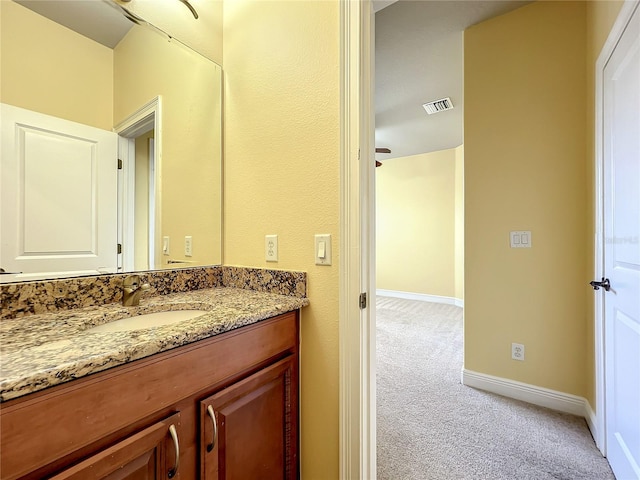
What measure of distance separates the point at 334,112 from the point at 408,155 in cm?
473

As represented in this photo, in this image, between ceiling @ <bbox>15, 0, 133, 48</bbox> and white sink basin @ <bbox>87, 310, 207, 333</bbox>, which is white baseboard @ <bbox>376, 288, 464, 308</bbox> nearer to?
white sink basin @ <bbox>87, 310, 207, 333</bbox>


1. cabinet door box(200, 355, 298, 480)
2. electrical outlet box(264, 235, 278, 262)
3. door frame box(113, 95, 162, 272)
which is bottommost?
cabinet door box(200, 355, 298, 480)

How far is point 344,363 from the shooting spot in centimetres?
104

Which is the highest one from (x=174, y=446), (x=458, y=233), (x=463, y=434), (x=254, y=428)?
(x=458, y=233)

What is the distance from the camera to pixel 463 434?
1643 millimetres

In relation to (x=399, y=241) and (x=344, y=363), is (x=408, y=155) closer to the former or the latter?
(x=399, y=241)

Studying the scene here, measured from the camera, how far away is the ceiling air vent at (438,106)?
130 inches

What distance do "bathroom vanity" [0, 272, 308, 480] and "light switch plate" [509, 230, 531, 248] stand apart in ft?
5.68

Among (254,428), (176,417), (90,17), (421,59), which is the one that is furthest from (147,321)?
(421,59)

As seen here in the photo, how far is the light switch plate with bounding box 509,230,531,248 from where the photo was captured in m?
1.97

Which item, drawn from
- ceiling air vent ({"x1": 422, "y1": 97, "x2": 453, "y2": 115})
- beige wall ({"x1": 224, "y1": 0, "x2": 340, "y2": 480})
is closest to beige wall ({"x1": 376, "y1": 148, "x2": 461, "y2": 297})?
ceiling air vent ({"x1": 422, "y1": 97, "x2": 453, "y2": 115})

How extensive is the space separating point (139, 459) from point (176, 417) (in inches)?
4.0

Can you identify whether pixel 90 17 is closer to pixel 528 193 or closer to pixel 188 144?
pixel 188 144

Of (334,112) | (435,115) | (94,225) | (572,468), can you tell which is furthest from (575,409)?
(435,115)
